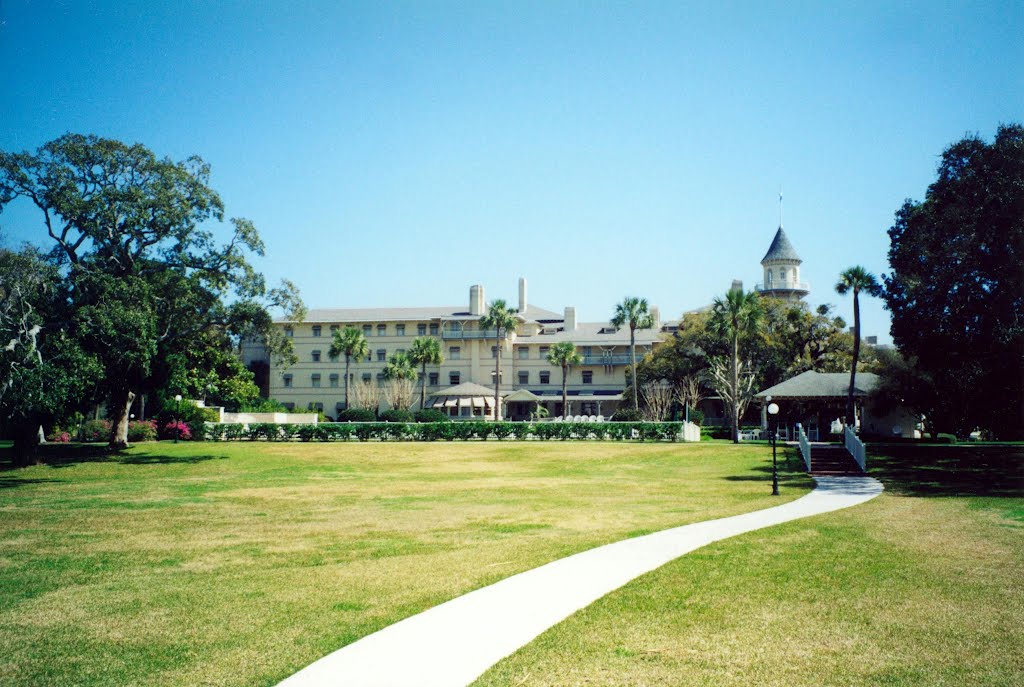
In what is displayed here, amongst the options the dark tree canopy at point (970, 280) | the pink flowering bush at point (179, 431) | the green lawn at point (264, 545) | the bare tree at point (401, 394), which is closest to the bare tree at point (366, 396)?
the bare tree at point (401, 394)

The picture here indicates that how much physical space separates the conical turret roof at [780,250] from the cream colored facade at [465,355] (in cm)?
1600

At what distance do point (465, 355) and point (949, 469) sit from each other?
54.7 meters

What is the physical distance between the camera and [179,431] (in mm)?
49000

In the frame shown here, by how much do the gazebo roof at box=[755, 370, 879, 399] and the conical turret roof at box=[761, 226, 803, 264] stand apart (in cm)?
Answer: 4158

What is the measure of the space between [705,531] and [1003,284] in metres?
19.1

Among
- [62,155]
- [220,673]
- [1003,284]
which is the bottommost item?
[220,673]

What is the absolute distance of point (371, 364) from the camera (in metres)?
83.6

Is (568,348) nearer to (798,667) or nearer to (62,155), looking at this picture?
(62,155)

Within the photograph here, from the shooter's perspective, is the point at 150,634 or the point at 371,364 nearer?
the point at 150,634

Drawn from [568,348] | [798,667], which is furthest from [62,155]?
[568,348]

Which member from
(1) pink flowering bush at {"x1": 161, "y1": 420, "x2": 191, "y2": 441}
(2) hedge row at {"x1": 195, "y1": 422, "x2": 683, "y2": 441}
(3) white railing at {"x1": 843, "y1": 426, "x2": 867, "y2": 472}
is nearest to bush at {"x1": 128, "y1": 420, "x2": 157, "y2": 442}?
(1) pink flowering bush at {"x1": 161, "y1": 420, "x2": 191, "y2": 441}

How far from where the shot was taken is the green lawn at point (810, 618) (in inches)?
293

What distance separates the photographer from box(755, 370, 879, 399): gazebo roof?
46.6 m

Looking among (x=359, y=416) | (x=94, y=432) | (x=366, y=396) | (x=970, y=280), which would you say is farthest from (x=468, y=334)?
(x=970, y=280)
